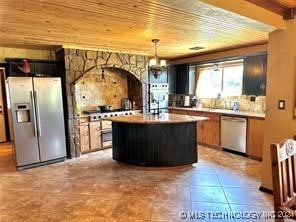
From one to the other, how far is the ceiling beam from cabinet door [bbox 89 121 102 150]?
12.9 feet

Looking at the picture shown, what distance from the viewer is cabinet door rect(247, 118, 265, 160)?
14.1ft

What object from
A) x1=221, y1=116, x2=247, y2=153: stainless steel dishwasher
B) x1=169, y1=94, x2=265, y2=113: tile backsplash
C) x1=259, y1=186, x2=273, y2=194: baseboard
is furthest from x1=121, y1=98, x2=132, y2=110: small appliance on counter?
x1=259, y1=186, x2=273, y2=194: baseboard

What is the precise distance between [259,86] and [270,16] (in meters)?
2.38

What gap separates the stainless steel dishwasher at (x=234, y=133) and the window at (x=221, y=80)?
3.28 ft

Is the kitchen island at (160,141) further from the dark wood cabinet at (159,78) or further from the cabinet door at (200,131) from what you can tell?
the dark wood cabinet at (159,78)

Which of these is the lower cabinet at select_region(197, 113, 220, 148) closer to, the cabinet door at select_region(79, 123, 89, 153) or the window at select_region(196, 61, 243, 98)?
the window at select_region(196, 61, 243, 98)

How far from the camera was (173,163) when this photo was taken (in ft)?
13.2

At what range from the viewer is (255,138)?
4398 millimetres

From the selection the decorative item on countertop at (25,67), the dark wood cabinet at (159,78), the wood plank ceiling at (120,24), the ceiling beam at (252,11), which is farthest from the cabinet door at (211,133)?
the decorative item on countertop at (25,67)

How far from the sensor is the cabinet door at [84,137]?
498cm

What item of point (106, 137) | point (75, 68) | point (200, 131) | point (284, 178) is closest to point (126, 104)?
point (106, 137)

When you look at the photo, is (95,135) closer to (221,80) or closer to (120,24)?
(120,24)

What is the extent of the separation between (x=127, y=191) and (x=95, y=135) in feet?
7.54

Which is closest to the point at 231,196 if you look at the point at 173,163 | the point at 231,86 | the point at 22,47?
the point at 173,163
